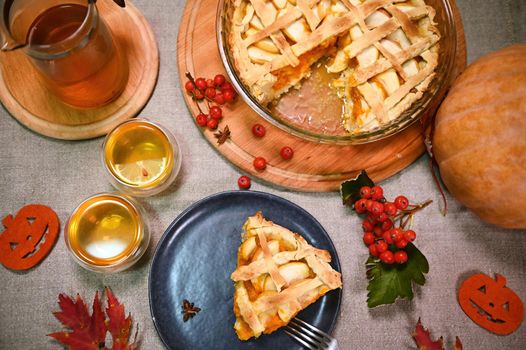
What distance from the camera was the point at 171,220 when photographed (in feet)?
6.08

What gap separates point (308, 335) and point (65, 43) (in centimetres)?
129

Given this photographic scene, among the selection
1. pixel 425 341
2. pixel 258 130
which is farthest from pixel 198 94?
pixel 425 341

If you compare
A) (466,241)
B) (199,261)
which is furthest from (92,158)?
(466,241)

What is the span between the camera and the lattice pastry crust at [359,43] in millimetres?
1757

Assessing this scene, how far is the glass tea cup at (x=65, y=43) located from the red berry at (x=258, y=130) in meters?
0.56

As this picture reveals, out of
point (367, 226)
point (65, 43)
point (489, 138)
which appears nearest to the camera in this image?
point (65, 43)

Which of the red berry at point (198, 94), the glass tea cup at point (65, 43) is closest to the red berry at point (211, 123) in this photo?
the red berry at point (198, 94)

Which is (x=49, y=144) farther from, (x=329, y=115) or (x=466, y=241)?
(x=466, y=241)

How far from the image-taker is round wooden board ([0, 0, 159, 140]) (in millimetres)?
1804

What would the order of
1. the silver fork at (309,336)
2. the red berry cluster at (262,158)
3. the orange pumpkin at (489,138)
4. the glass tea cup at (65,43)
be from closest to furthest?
the glass tea cup at (65,43) < the orange pumpkin at (489,138) < the silver fork at (309,336) < the red berry cluster at (262,158)

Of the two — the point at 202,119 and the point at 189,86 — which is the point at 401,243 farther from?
the point at 189,86

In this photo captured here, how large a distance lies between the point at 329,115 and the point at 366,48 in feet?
0.97

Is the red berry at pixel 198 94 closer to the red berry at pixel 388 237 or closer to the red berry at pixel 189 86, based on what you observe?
the red berry at pixel 189 86

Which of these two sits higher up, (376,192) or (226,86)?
(226,86)
